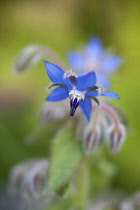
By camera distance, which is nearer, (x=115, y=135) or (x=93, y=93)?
(x=93, y=93)

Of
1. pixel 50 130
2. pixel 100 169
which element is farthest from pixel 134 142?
pixel 50 130

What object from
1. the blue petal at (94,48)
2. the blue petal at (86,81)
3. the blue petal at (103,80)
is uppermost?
the blue petal at (94,48)

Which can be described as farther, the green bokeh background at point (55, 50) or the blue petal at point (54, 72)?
the green bokeh background at point (55, 50)

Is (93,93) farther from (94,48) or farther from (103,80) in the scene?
(94,48)

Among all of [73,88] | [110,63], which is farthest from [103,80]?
[73,88]

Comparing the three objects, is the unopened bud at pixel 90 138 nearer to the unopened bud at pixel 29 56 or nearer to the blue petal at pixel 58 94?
the blue petal at pixel 58 94

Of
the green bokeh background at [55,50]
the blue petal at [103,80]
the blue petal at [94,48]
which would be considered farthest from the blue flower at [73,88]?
the green bokeh background at [55,50]
